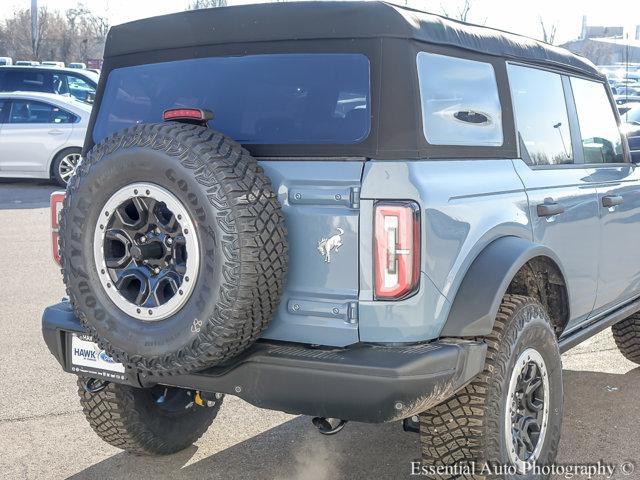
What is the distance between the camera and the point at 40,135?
41.2ft

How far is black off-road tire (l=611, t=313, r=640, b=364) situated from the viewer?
5133mm

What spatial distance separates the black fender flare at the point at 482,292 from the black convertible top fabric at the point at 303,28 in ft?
2.75

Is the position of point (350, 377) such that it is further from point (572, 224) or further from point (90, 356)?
point (572, 224)

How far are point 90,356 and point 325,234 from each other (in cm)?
110

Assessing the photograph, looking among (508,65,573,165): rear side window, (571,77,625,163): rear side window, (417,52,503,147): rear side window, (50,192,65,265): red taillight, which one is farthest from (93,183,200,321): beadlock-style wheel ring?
(571,77,625,163): rear side window

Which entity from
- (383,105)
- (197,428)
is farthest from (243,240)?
(197,428)

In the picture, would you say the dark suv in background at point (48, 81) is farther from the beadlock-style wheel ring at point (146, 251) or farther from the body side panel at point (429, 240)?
the body side panel at point (429, 240)

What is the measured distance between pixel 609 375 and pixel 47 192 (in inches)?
382

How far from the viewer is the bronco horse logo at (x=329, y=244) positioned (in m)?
2.85

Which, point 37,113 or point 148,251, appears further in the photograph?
point 37,113

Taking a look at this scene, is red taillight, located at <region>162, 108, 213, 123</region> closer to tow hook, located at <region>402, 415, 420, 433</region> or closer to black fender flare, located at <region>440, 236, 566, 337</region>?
black fender flare, located at <region>440, 236, 566, 337</region>

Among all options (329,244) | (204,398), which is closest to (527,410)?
(329,244)

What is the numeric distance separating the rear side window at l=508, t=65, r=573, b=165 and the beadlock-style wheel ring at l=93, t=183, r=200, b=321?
63.5 inches

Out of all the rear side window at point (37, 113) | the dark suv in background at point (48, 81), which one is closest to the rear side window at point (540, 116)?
the rear side window at point (37, 113)
